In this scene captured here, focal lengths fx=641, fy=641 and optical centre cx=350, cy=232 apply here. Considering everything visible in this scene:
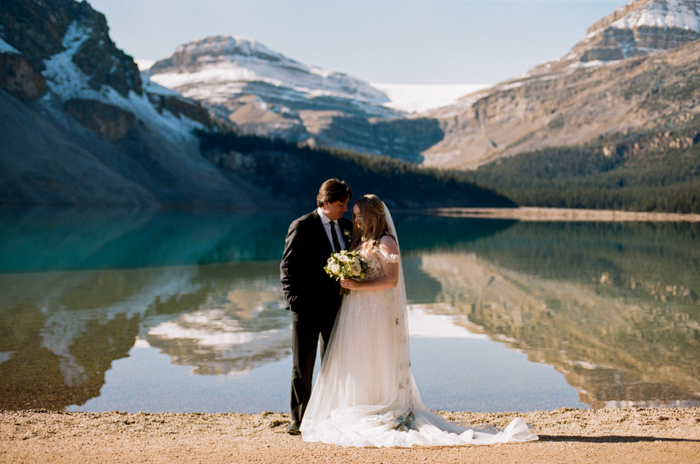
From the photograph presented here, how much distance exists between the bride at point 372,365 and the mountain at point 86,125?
79.1 metres

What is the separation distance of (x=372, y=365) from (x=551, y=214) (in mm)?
128643

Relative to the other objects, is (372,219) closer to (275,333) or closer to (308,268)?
(308,268)

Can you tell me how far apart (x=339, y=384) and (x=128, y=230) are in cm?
4483

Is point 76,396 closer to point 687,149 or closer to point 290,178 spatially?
point 290,178

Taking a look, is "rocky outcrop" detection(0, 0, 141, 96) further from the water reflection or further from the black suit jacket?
the black suit jacket

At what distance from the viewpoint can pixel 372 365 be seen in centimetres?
708

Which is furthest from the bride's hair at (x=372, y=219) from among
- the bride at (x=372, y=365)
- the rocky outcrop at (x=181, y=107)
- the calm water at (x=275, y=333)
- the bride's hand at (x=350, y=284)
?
the rocky outcrop at (x=181, y=107)

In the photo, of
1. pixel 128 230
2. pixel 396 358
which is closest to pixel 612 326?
pixel 396 358

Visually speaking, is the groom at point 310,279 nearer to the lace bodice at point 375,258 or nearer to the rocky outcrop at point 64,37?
the lace bodice at point 375,258

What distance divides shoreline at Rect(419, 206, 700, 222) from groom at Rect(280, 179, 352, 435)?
103768 mm

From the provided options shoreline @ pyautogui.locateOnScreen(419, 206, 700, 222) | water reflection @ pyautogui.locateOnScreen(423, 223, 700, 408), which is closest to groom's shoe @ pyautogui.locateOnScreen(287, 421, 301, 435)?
water reflection @ pyautogui.locateOnScreen(423, 223, 700, 408)

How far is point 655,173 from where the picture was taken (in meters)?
185

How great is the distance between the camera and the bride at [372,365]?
22.0 feet

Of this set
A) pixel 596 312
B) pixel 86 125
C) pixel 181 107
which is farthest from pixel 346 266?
pixel 181 107
